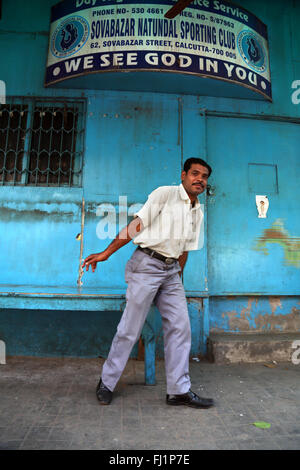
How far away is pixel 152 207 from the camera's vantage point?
7.64ft

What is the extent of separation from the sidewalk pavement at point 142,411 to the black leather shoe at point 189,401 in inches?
1.4

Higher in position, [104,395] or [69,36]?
[69,36]

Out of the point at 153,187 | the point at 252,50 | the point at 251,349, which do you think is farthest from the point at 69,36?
the point at 251,349

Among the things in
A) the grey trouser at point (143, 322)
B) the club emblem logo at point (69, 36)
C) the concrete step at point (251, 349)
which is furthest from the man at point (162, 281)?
the club emblem logo at point (69, 36)

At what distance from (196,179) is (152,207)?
1.39 ft

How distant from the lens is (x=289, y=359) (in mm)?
3283

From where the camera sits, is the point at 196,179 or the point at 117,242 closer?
the point at 117,242

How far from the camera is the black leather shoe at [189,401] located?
7.38 feet

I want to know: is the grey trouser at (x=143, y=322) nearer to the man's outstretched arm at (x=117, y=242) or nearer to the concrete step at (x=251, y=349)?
the man's outstretched arm at (x=117, y=242)

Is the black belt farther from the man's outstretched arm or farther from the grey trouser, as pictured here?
the man's outstretched arm

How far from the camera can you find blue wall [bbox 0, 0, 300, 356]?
11.1 feet

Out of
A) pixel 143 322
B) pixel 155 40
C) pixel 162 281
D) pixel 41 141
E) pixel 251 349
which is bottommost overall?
pixel 251 349

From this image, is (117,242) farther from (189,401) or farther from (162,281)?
(189,401)

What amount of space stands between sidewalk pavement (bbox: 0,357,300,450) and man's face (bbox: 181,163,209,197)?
1647 millimetres
